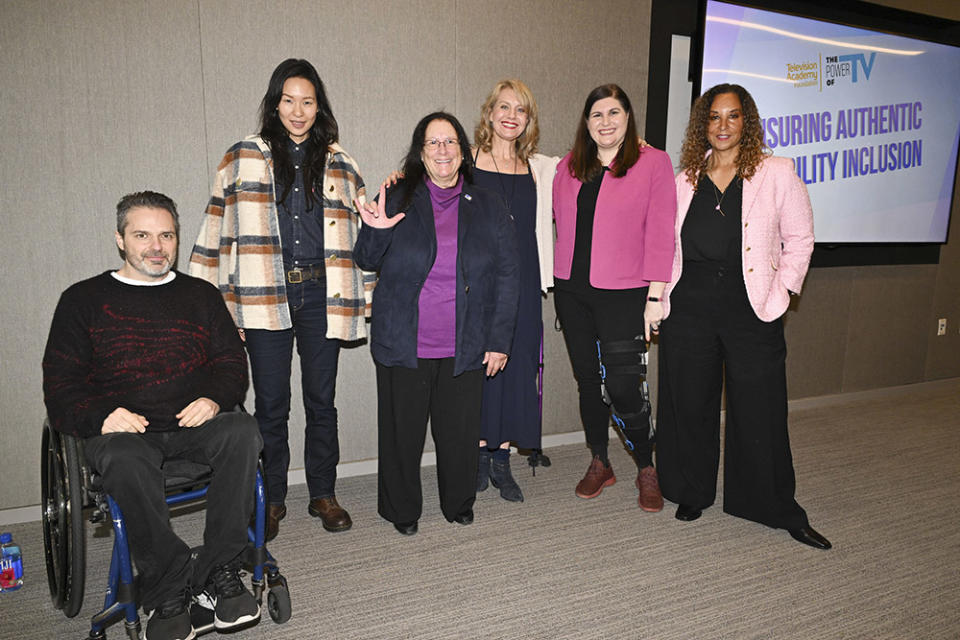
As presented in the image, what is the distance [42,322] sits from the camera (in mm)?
2521

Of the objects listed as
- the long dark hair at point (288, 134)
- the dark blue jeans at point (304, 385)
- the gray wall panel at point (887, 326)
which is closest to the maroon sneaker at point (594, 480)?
the dark blue jeans at point (304, 385)

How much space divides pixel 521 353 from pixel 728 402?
871 mm

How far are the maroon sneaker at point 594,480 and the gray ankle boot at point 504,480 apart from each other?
282 mm

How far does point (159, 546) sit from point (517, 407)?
4.90 ft

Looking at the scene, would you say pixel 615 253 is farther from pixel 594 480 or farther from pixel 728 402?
pixel 594 480

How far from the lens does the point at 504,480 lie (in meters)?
2.85

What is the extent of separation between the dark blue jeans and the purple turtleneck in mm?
406

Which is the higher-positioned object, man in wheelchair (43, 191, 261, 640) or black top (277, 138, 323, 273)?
black top (277, 138, 323, 273)

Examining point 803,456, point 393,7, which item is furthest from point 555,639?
point 393,7

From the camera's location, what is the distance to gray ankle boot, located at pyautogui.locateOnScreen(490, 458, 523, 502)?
2.81 m

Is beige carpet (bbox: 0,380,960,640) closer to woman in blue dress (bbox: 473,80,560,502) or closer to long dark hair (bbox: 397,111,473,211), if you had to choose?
woman in blue dress (bbox: 473,80,560,502)

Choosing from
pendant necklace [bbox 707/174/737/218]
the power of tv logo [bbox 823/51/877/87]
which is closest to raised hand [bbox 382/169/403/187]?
pendant necklace [bbox 707/174/737/218]

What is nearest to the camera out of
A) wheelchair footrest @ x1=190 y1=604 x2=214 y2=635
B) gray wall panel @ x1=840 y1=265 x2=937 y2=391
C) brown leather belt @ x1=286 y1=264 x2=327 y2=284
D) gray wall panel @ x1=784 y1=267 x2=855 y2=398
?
wheelchair footrest @ x1=190 y1=604 x2=214 y2=635

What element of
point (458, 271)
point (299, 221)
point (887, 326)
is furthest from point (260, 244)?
point (887, 326)
